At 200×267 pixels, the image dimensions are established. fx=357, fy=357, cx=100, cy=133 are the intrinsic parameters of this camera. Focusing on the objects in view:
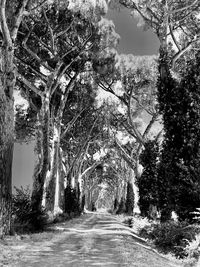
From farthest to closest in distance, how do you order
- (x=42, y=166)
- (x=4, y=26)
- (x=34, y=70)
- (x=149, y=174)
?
1. (x=149, y=174)
2. (x=34, y=70)
3. (x=42, y=166)
4. (x=4, y=26)

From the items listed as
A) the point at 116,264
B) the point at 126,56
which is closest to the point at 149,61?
the point at 126,56

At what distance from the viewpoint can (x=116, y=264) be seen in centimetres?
693

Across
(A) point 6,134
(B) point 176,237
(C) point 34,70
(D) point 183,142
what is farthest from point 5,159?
(C) point 34,70

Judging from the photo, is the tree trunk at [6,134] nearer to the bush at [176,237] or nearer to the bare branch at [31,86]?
the bush at [176,237]

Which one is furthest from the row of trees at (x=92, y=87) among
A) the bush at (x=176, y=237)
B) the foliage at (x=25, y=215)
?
the bush at (x=176, y=237)

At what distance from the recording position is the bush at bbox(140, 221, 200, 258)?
9.41 metres

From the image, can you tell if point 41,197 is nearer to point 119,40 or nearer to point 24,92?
point 24,92

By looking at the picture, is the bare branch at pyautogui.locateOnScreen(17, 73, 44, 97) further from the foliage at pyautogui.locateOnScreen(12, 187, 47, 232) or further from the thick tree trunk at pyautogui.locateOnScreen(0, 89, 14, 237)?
the thick tree trunk at pyautogui.locateOnScreen(0, 89, 14, 237)

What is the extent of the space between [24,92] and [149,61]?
8439 mm

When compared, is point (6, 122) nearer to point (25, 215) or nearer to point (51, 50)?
point (25, 215)

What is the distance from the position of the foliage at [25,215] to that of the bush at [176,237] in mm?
4350

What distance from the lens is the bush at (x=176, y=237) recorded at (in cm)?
941

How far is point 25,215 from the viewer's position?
1284 centimetres

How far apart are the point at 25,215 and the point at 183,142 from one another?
20.2ft
